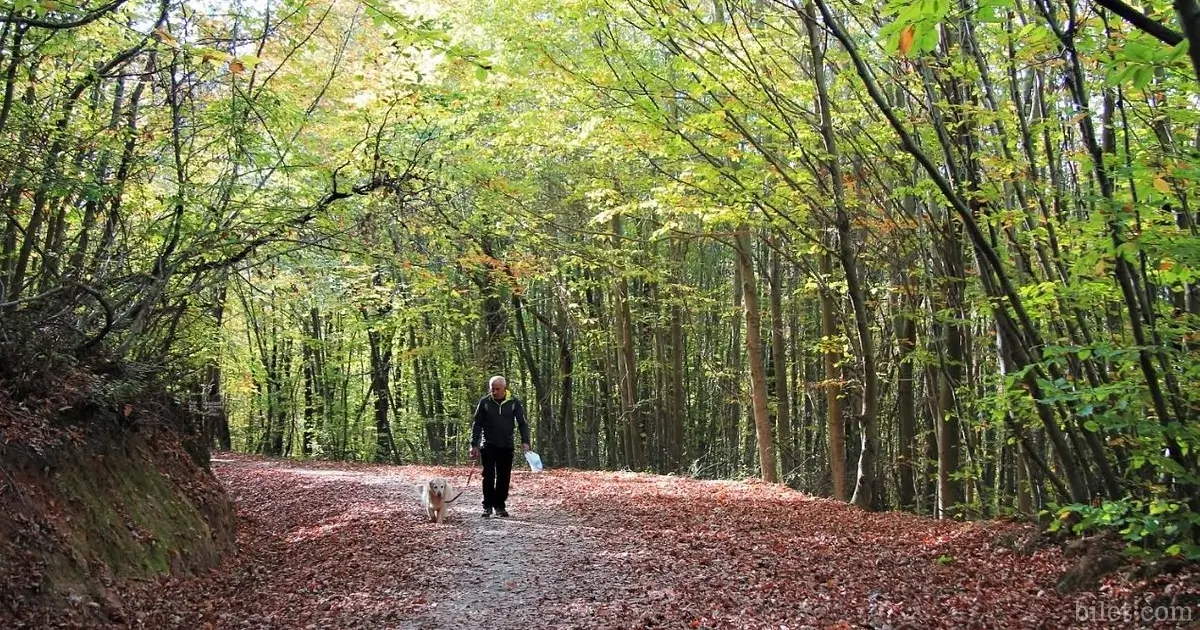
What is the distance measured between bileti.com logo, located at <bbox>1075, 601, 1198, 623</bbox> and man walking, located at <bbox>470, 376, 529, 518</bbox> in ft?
19.0

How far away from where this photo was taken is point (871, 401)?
9.81 meters

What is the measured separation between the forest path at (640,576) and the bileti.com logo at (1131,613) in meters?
0.01

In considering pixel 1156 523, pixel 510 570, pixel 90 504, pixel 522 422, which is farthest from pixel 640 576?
pixel 90 504

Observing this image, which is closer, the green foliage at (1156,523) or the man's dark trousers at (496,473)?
the green foliage at (1156,523)

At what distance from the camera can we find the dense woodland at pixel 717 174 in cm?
521

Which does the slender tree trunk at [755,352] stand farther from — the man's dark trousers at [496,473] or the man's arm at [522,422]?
the man's dark trousers at [496,473]

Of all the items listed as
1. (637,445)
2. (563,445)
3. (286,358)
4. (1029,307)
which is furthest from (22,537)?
(286,358)

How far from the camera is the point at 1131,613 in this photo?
4941 millimetres

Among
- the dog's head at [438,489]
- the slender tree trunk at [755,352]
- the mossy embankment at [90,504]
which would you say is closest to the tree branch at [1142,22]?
the mossy embankment at [90,504]

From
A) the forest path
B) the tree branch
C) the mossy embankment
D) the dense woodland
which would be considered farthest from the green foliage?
the mossy embankment

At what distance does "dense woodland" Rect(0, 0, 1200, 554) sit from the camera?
5215 mm

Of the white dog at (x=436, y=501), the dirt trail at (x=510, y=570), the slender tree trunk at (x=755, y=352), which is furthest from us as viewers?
the slender tree trunk at (x=755, y=352)

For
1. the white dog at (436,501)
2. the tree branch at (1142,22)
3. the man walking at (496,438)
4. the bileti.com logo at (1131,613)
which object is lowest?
the bileti.com logo at (1131,613)

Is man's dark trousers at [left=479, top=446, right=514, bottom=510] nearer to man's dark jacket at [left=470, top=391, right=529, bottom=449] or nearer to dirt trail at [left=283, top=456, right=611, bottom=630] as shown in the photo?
man's dark jacket at [left=470, top=391, right=529, bottom=449]
